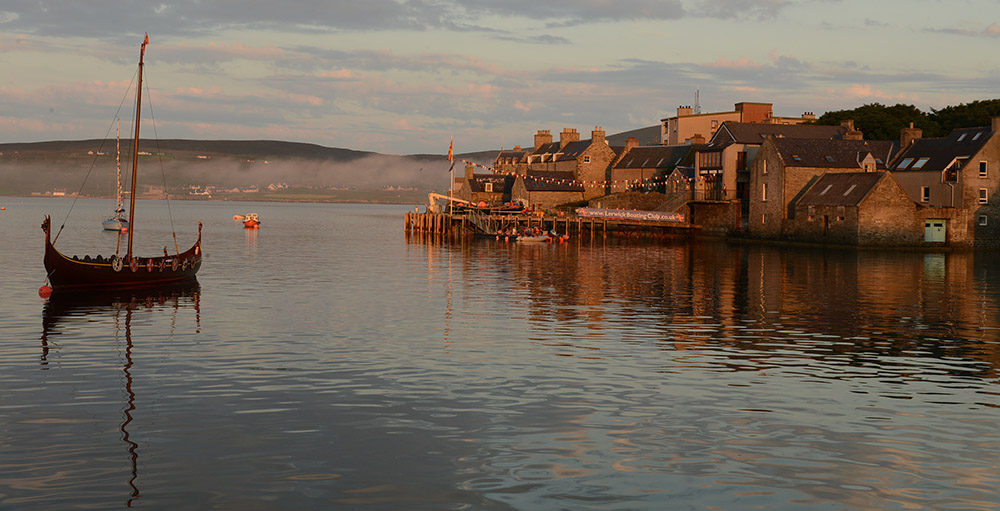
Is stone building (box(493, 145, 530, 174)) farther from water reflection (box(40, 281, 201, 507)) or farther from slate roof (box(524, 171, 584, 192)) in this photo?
water reflection (box(40, 281, 201, 507))

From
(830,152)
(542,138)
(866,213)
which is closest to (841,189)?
(866,213)

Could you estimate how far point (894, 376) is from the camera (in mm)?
25797

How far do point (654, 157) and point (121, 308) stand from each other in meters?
102

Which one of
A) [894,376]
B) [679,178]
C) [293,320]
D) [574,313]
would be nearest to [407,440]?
[894,376]

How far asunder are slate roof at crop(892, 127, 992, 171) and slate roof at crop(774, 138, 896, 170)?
3.14 meters

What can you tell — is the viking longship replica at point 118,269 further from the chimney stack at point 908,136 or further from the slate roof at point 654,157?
the slate roof at point 654,157

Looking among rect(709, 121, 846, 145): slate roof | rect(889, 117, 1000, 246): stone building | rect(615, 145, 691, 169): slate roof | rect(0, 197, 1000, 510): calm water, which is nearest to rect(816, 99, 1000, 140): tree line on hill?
rect(709, 121, 846, 145): slate roof

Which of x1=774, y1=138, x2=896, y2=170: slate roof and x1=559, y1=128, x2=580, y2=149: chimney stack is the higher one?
x1=559, y1=128, x2=580, y2=149: chimney stack

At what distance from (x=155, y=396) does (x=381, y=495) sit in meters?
9.42

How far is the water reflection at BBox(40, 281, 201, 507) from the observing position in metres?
27.2

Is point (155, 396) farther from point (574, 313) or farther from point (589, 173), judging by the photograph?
point (589, 173)

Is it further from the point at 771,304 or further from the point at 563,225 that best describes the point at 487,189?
the point at 771,304

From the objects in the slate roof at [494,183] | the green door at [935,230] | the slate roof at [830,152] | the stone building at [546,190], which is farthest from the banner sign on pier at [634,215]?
the slate roof at [494,183]

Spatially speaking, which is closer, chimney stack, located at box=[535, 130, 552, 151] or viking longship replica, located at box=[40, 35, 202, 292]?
viking longship replica, located at box=[40, 35, 202, 292]
